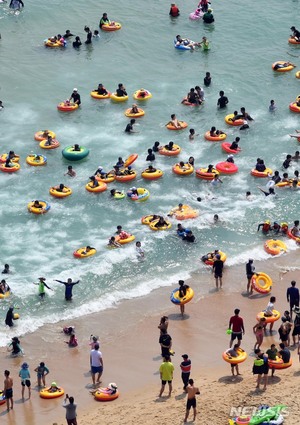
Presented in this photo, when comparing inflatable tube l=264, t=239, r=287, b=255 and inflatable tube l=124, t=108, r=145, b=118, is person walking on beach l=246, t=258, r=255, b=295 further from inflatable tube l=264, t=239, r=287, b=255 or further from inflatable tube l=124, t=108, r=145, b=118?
inflatable tube l=124, t=108, r=145, b=118

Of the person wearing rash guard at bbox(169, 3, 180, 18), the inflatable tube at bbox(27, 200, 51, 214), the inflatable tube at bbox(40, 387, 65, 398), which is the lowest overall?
the inflatable tube at bbox(40, 387, 65, 398)

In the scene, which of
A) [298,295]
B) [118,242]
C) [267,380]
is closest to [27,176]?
[118,242]

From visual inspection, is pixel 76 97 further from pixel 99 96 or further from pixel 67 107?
pixel 99 96

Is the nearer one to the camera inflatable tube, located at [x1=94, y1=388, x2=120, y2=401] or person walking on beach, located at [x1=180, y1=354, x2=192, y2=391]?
person walking on beach, located at [x1=180, y1=354, x2=192, y2=391]

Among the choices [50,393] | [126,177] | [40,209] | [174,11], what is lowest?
[50,393]

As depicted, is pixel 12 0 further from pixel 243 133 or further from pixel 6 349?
pixel 6 349

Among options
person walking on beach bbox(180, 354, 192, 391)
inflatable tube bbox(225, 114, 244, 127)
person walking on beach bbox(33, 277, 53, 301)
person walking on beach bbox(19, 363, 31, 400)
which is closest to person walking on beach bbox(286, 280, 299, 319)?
person walking on beach bbox(180, 354, 192, 391)

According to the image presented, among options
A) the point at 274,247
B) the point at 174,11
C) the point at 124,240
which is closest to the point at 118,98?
the point at 174,11
